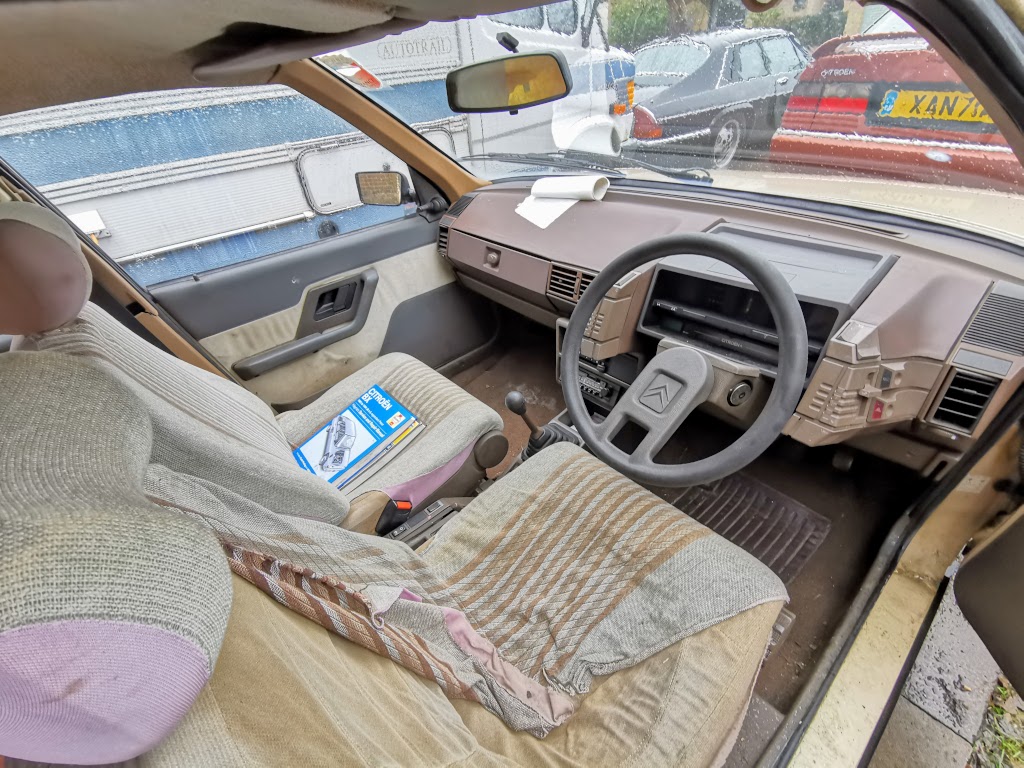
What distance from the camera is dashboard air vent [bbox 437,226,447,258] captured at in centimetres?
218

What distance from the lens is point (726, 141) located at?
188 cm

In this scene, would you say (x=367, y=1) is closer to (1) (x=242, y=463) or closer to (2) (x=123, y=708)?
(2) (x=123, y=708)

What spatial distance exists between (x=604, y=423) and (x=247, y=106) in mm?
2394

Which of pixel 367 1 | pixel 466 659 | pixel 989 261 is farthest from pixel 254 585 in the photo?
pixel 989 261

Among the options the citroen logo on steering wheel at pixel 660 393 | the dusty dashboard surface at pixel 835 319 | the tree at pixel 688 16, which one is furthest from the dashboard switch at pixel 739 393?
the tree at pixel 688 16

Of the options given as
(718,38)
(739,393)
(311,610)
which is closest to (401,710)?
(311,610)

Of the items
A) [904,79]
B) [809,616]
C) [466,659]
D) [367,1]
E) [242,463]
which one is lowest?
[809,616]

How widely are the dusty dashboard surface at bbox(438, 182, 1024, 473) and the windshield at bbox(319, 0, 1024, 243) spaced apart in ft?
0.51

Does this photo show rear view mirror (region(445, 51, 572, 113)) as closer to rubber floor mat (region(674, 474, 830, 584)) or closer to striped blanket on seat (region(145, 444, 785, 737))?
striped blanket on seat (region(145, 444, 785, 737))

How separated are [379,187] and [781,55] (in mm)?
1530

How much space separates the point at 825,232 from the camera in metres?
1.36

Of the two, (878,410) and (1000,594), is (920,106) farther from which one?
(1000,594)

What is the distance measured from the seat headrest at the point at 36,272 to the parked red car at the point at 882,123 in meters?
1.54

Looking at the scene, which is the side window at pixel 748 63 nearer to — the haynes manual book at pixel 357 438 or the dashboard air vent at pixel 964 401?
the dashboard air vent at pixel 964 401
